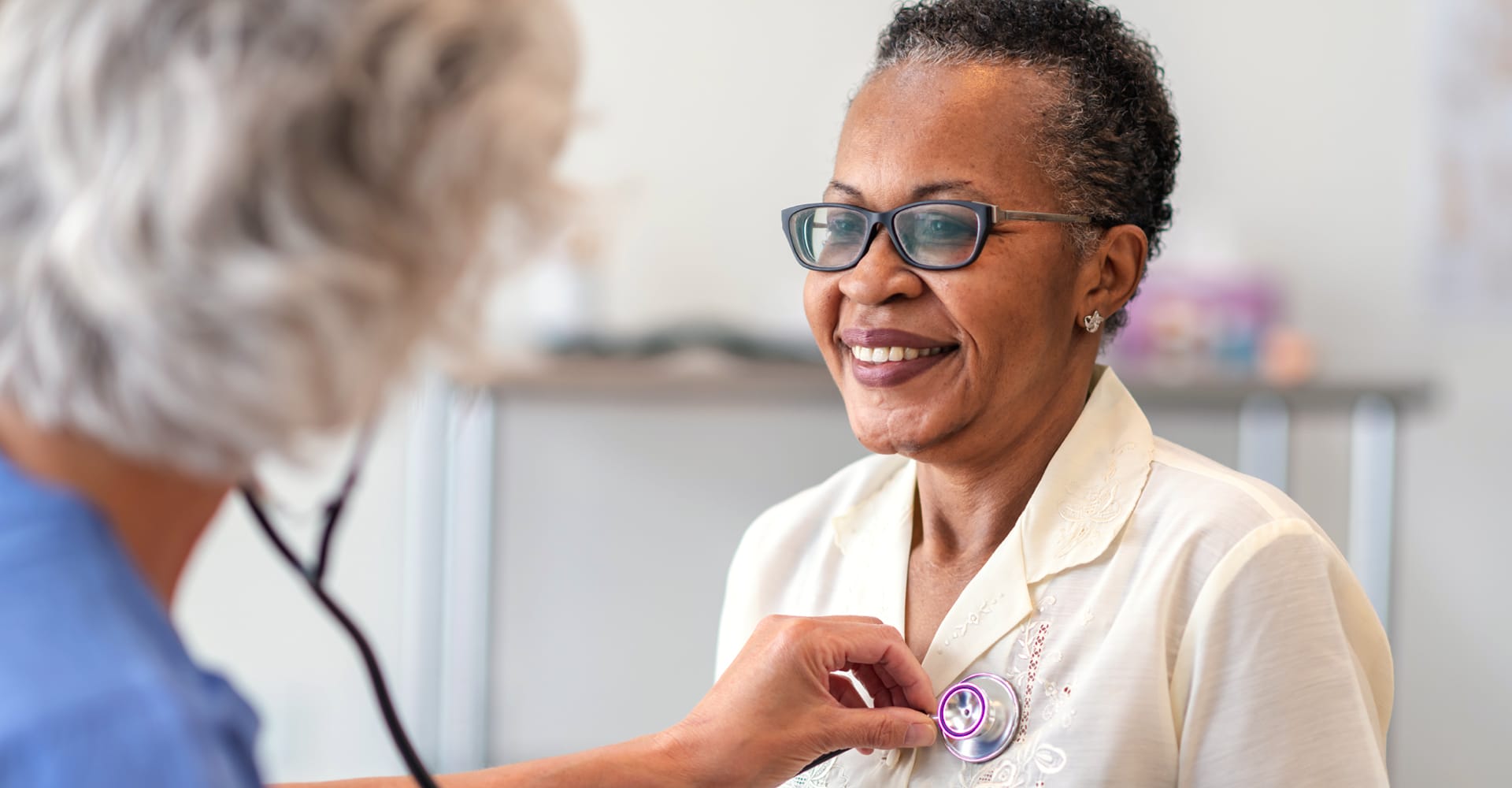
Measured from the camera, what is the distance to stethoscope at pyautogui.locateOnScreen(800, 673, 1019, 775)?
1.12m

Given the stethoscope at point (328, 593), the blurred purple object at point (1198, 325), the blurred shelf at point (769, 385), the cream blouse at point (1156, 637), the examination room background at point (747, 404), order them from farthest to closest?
the examination room background at point (747, 404)
the blurred purple object at point (1198, 325)
the blurred shelf at point (769, 385)
the cream blouse at point (1156, 637)
the stethoscope at point (328, 593)

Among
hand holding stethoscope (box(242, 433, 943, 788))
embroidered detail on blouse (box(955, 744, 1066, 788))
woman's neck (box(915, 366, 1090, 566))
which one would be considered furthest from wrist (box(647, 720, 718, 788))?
woman's neck (box(915, 366, 1090, 566))

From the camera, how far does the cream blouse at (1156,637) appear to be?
1020mm

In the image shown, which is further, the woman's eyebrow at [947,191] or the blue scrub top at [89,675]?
the woman's eyebrow at [947,191]

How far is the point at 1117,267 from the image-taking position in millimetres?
1257

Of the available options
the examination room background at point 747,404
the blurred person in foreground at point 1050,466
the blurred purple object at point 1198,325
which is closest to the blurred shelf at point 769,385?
the blurred purple object at point 1198,325

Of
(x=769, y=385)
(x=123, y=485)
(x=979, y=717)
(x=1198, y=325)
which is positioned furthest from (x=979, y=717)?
(x=1198, y=325)

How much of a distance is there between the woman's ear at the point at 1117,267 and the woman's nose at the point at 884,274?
171mm

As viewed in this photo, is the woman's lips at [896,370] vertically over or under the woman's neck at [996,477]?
over

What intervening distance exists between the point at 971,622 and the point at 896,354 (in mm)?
259

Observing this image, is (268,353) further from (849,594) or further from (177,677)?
(849,594)

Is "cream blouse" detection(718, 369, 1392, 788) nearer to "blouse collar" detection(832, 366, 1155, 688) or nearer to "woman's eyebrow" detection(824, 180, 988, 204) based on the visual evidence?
"blouse collar" detection(832, 366, 1155, 688)

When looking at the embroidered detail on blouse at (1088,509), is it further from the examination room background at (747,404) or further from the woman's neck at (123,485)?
the examination room background at (747,404)

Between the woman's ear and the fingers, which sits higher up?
the woman's ear
